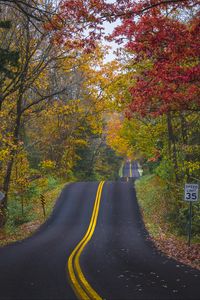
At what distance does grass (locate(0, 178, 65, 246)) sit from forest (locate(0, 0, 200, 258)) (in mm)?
156

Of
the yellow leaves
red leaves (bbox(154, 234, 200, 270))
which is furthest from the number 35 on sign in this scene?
the yellow leaves

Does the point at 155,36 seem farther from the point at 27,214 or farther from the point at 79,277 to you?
the point at 27,214

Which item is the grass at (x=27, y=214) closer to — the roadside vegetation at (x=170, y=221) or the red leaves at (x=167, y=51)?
the roadside vegetation at (x=170, y=221)

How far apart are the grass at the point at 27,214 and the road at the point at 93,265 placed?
3.33 ft

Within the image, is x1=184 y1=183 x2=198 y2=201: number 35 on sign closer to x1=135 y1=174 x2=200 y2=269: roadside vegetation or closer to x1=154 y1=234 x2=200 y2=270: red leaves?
x1=135 y1=174 x2=200 y2=269: roadside vegetation

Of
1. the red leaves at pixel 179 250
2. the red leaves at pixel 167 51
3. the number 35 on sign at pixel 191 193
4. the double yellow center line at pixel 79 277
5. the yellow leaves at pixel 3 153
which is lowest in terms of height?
the red leaves at pixel 179 250

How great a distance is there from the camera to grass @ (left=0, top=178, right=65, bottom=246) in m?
21.9

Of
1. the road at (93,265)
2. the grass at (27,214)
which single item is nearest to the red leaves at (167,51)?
the road at (93,265)

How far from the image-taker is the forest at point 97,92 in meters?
11.0

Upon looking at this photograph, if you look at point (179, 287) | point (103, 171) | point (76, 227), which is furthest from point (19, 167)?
point (103, 171)

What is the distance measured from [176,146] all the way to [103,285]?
1354 centimetres

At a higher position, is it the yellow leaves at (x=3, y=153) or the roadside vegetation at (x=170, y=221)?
the yellow leaves at (x=3, y=153)

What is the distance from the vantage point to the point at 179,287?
947 cm

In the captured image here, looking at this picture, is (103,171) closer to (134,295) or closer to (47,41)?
(47,41)
